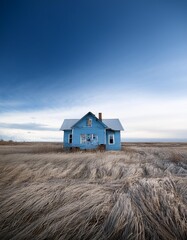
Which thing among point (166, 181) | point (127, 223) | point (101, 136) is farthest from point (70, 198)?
point (101, 136)

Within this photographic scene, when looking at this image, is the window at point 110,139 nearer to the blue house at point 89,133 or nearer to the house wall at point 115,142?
the house wall at point 115,142

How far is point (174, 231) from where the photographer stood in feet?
7.37

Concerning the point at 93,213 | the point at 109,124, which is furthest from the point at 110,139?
the point at 93,213

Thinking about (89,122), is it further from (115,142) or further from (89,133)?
(115,142)

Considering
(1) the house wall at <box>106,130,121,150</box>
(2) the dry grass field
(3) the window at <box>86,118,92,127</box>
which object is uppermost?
(3) the window at <box>86,118,92,127</box>

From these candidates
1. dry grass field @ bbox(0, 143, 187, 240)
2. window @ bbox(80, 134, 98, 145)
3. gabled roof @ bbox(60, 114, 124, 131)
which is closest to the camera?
dry grass field @ bbox(0, 143, 187, 240)

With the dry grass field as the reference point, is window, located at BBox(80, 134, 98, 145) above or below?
above

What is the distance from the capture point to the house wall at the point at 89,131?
20.1m

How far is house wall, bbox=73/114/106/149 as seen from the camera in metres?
20.1

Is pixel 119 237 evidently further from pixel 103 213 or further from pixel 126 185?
pixel 126 185

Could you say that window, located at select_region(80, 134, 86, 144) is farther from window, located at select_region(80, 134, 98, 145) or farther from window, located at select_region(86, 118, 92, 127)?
window, located at select_region(86, 118, 92, 127)

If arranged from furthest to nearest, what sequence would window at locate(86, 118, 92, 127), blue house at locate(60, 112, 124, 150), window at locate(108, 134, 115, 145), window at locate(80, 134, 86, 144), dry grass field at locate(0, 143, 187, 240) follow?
window at locate(108, 134, 115, 145) < window at locate(86, 118, 92, 127) < window at locate(80, 134, 86, 144) < blue house at locate(60, 112, 124, 150) < dry grass field at locate(0, 143, 187, 240)

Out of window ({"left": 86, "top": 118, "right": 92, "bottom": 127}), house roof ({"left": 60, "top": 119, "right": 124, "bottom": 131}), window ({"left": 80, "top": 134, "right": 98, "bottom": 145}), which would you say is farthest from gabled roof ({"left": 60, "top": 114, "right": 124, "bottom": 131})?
window ({"left": 80, "top": 134, "right": 98, "bottom": 145})

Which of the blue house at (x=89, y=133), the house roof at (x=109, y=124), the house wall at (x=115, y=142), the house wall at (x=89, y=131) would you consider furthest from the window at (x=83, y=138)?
the house wall at (x=115, y=142)
